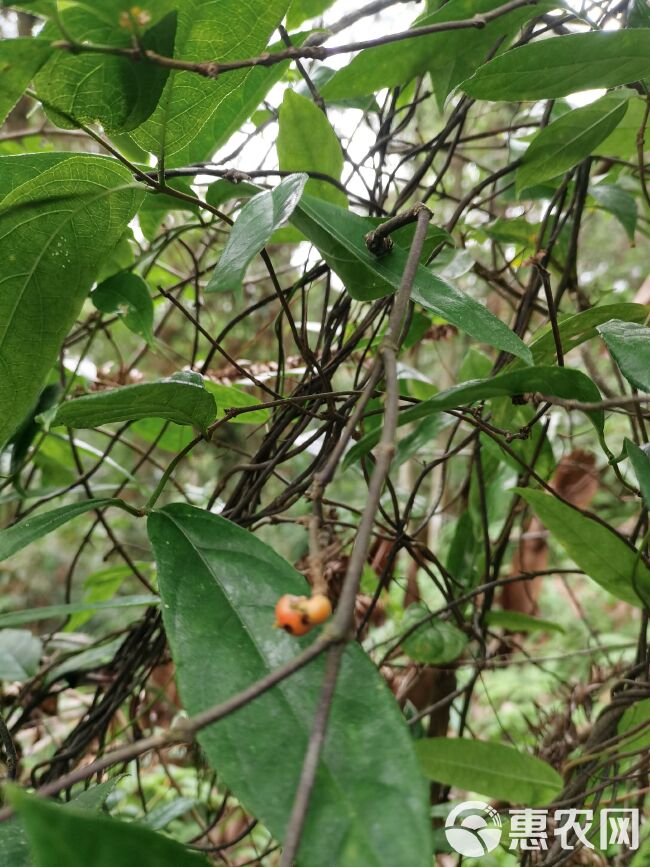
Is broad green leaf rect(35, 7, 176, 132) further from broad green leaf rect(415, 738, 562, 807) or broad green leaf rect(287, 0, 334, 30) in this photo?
broad green leaf rect(415, 738, 562, 807)

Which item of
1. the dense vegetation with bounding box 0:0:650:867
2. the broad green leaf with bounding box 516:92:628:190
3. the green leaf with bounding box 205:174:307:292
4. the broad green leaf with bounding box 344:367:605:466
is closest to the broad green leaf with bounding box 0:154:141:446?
the dense vegetation with bounding box 0:0:650:867

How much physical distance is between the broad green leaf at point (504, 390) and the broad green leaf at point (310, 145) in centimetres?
28

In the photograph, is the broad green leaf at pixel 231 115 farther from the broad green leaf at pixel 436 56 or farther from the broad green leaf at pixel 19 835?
the broad green leaf at pixel 19 835

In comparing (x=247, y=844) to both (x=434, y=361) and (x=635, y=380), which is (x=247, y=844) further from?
(x=434, y=361)

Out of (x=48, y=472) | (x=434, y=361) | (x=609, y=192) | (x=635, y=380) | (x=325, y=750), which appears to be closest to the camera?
(x=325, y=750)

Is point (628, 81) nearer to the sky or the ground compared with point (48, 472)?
nearer to the sky

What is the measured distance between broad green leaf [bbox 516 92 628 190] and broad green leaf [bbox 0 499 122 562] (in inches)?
17.1

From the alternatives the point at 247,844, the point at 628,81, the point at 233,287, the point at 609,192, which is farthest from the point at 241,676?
the point at 247,844

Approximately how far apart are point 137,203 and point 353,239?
157 mm

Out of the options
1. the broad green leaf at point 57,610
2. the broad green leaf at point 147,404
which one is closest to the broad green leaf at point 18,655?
the broad green leaf at point 57,610

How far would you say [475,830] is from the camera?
623 mm

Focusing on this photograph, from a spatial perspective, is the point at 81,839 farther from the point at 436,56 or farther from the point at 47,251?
the point at 436,56

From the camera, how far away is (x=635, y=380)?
395 millimetres

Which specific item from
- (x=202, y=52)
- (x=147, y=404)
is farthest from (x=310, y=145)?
(x=147, y=404)
